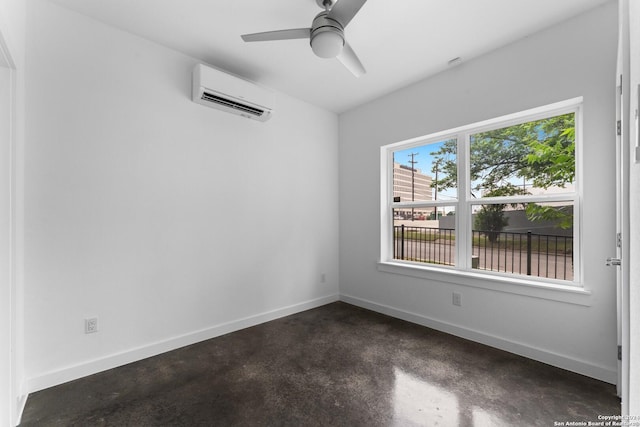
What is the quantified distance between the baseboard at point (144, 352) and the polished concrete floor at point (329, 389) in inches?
2.6

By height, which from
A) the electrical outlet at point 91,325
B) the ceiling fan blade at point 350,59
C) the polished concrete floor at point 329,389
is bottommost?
the polished concrete floor at point 329,389

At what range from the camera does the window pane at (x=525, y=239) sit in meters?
2.40

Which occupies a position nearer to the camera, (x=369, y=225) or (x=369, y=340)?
(x=369, y=340)

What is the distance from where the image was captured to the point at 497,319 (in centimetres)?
258

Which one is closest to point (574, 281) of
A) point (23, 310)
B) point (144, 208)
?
point (144, 208)

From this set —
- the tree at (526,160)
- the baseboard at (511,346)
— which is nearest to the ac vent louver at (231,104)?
the tree at (526,160)

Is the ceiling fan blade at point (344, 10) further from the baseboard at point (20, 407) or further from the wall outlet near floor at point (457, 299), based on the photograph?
the baseboard at point (20, 407)

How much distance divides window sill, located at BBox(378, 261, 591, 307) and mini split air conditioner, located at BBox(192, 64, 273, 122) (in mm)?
2305

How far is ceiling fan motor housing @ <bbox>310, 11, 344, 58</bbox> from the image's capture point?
181 cm

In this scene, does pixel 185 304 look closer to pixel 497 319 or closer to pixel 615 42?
pixel 497 319

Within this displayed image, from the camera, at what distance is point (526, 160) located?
2609 mm

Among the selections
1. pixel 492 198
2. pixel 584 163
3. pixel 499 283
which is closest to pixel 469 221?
pixel 492 198

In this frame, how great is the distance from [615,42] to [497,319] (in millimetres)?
2290

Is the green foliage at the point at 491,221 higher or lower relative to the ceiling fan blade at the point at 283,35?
lower
